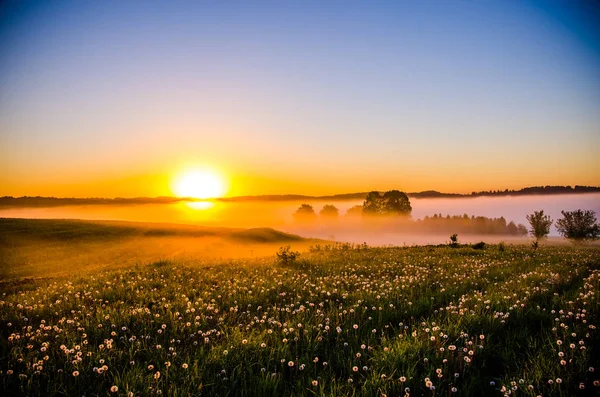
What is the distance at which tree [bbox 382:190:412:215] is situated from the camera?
8656 cm

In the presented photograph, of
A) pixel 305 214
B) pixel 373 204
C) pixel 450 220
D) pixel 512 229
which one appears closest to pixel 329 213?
pixel 305 214

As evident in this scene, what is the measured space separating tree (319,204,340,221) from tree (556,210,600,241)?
70.7 m

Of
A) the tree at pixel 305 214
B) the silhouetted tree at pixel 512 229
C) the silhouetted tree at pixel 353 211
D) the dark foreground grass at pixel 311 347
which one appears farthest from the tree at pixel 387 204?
the dark foreground grass at pixel 311 347

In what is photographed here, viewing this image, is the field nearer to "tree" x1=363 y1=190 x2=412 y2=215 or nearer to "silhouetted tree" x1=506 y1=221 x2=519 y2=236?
"tree" x1=363 y1=190 x2=412 y2=215

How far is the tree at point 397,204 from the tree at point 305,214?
38583mm

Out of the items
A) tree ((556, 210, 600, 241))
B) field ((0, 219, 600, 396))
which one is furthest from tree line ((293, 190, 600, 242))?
field ((0, 219, 600, 396))

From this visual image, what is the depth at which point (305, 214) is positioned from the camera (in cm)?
12169

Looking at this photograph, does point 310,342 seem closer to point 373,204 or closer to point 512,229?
point 373,204

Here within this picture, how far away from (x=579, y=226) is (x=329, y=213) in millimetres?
76568

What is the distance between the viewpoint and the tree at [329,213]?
11994cm

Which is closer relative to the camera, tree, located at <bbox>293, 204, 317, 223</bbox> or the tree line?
the tree line

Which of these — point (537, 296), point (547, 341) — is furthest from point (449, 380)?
point (537, 296)

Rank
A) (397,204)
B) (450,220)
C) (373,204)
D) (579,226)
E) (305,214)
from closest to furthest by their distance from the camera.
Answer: (579,226) < (397,204) < (373,204) < (305,214) < (450,220)

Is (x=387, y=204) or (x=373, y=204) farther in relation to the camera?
(x=373, y=204)
